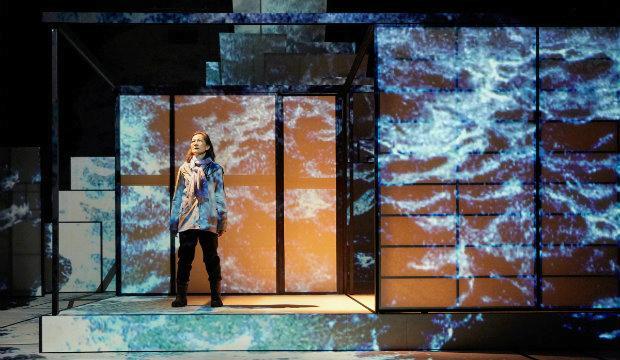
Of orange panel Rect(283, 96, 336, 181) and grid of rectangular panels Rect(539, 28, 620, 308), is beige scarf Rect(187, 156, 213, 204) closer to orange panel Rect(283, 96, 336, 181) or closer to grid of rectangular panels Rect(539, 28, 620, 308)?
orange panel Rect(283, 96, 336, 181)

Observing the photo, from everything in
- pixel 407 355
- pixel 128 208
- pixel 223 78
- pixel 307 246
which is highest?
pixel 223 78

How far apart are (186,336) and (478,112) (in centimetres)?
353

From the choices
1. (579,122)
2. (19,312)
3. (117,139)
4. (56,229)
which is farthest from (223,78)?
(579,122)

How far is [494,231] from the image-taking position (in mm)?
6238

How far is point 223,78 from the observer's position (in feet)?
27.4

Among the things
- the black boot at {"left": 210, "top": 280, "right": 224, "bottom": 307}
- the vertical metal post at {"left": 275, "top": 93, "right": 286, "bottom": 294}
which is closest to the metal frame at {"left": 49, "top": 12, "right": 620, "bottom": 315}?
the black boot at {"left": 210, "top": 280, "right": 224, "bottom": 307}

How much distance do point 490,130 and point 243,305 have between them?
10.2 feet

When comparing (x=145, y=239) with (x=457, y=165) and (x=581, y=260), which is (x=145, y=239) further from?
(x=581, y=260)

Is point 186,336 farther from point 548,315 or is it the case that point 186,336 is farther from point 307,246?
point 548,315

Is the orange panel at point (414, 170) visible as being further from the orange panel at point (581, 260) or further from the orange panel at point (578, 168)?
the orange panel at point (581, 260)

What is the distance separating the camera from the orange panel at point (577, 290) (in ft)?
20.5

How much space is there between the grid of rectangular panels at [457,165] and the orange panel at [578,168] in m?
0.19

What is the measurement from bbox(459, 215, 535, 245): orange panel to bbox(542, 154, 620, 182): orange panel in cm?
55

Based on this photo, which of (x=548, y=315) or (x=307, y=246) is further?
(x=307, y=246)
